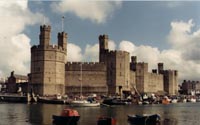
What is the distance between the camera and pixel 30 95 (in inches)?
3324

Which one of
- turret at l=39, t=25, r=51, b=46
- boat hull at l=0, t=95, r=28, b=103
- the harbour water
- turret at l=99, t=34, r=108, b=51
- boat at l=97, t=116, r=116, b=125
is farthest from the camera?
turret at l=99, t=34, r=108, b=51

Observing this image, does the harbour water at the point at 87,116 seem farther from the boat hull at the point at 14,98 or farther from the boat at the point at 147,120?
the boat hull at the point at 14,98

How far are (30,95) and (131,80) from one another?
28196 mm

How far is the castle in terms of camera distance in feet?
287

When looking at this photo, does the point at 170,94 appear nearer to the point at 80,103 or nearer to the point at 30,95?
the point at 30,95

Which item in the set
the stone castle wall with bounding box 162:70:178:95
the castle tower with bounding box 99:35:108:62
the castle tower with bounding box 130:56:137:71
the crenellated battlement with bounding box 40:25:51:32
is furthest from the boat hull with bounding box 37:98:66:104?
the stone castle wall with bounding box 162:70:178:95

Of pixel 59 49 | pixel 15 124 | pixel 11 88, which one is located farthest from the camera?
pixel 11 88

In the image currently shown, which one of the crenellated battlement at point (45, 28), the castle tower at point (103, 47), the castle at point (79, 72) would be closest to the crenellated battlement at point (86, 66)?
the castle at point (79, 72)

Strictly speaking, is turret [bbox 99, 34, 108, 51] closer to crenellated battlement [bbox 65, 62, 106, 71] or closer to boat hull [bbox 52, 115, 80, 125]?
crenellated battlement [bbox 65, 62, 106, 71]

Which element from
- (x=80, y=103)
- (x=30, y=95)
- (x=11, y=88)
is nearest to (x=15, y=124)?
(x=80, y=103)

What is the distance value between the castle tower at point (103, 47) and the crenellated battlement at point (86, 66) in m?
2.42

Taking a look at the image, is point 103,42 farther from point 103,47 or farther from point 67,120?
point 67,120

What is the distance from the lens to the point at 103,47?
328 ft

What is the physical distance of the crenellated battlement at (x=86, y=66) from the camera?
9281 cm
